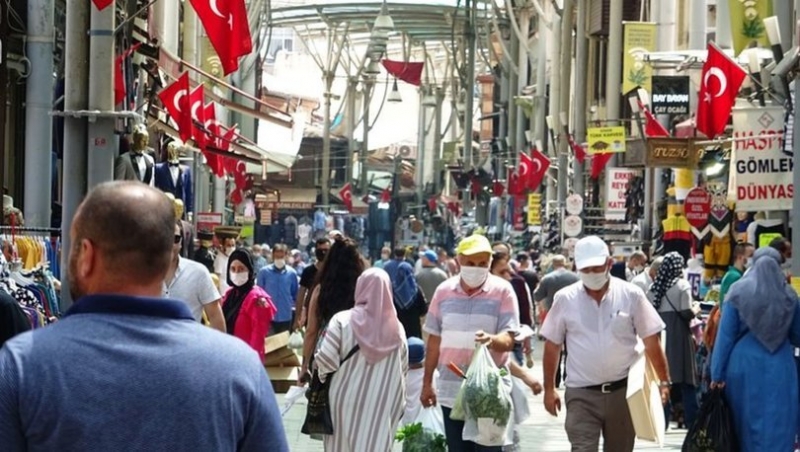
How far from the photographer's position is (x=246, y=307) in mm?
14312

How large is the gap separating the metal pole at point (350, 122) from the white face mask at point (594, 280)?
9054 cm

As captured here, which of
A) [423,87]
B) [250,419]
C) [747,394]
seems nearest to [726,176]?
[747,394]

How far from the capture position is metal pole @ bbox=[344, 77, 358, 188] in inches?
4065

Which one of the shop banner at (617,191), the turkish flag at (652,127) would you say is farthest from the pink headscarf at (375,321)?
the shop banner at (617,191)

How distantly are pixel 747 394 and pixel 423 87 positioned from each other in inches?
3767

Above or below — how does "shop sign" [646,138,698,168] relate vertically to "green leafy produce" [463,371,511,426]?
above

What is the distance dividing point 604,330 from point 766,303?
39.2 inches

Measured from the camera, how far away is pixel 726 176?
3072 cm

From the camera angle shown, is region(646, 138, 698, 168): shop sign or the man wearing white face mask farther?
region(646, 138, 698, 168): shop sign

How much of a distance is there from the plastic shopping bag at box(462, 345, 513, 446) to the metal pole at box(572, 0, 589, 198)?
33179 millimetres

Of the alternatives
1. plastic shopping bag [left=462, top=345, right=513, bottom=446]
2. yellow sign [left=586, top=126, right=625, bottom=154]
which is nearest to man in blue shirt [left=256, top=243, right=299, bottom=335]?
yellow sign [left=586, top=126, right=625, bottom=154]

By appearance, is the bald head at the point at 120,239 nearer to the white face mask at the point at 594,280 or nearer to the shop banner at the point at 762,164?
the white face mask at the point at 594,280

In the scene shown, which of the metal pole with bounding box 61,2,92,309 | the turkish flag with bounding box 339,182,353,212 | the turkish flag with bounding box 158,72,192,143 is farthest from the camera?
the turkish flag with bounding box 339,182,353,212

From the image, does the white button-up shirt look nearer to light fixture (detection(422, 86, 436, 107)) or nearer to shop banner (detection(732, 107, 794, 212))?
shop banner (detection(732, 107, 794, 212))
